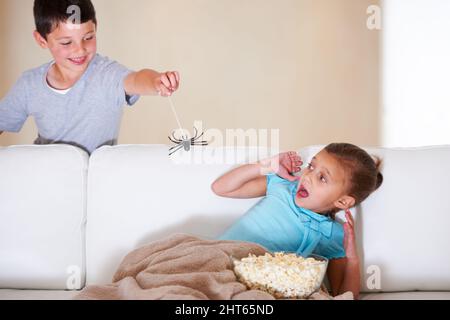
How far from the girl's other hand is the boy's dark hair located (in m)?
1.02

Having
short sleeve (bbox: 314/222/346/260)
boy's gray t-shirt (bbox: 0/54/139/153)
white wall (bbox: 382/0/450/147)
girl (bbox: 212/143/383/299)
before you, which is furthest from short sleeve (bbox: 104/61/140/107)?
white wall (bbox: 382/0/450/147)

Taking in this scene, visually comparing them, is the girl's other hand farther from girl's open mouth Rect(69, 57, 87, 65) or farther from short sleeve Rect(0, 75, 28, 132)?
short sleeve Rect(0, 75, 28, 132)

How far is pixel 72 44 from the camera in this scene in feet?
5.69

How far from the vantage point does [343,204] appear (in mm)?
1353

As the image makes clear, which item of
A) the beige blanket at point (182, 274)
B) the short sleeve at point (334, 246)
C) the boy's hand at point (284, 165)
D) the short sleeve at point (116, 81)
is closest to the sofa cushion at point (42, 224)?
the beige blanket at point (182, 274)

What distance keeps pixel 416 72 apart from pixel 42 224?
2022 mm

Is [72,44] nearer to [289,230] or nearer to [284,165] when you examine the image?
[284,165]

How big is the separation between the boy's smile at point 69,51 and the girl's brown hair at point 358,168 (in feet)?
2.77

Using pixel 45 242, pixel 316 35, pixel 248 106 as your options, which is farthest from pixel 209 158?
pixel 316 35

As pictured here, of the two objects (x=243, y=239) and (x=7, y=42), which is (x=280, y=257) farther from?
(x=7, y=42)

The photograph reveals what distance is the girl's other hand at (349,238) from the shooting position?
133cm

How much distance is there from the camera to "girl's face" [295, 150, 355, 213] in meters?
1.34

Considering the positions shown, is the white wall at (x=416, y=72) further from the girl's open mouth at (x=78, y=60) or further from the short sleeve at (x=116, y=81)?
the girl's open mouth at (x=78, y=60)

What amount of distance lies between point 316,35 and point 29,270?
2013mm
